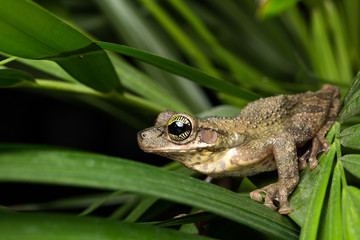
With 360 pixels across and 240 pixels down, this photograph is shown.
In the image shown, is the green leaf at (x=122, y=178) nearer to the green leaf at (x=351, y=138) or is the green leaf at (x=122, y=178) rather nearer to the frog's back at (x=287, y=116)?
the green leaf at (x=351, y=138)

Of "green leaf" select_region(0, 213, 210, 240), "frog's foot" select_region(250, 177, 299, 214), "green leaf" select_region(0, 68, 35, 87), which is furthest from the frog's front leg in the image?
"green leaf" select_region(0, 68, 35, 87)

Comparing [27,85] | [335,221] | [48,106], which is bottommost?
[335,221]

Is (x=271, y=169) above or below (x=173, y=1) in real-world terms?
below

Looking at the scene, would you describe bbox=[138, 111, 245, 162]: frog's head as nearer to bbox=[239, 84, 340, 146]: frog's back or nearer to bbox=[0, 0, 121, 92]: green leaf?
bbox=[239, 84, 340, 146]: frog's back

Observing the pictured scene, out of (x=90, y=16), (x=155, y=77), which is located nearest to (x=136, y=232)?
(x=155, y=77)

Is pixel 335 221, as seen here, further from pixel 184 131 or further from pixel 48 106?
pixel 48 106

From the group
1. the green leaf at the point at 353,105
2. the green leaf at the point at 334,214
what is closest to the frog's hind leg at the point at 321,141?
the green leaf at the point at 353,105

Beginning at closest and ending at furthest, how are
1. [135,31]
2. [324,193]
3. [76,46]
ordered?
[324,193] → [76,46] → [135,31]
